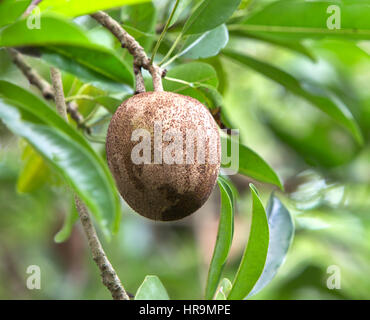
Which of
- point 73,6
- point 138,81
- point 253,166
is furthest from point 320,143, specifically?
point 73,6

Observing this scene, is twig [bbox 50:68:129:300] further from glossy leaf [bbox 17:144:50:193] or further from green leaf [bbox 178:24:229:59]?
glossy leaf [bbox 17:144:50:193]

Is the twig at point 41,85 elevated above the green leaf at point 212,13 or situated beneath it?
elevated above

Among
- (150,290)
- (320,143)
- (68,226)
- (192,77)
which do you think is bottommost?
(150,290)

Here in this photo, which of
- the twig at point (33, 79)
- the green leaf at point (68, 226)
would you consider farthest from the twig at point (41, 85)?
the green leaf at point (68, 226)

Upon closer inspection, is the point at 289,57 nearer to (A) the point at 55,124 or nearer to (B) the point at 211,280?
(B) the point at 211,280

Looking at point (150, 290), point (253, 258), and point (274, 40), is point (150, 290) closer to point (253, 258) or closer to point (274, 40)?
point (253, 258)

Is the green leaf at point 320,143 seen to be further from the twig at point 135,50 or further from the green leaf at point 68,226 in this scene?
the twig at point 135,50

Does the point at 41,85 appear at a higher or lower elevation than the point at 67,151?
higher
